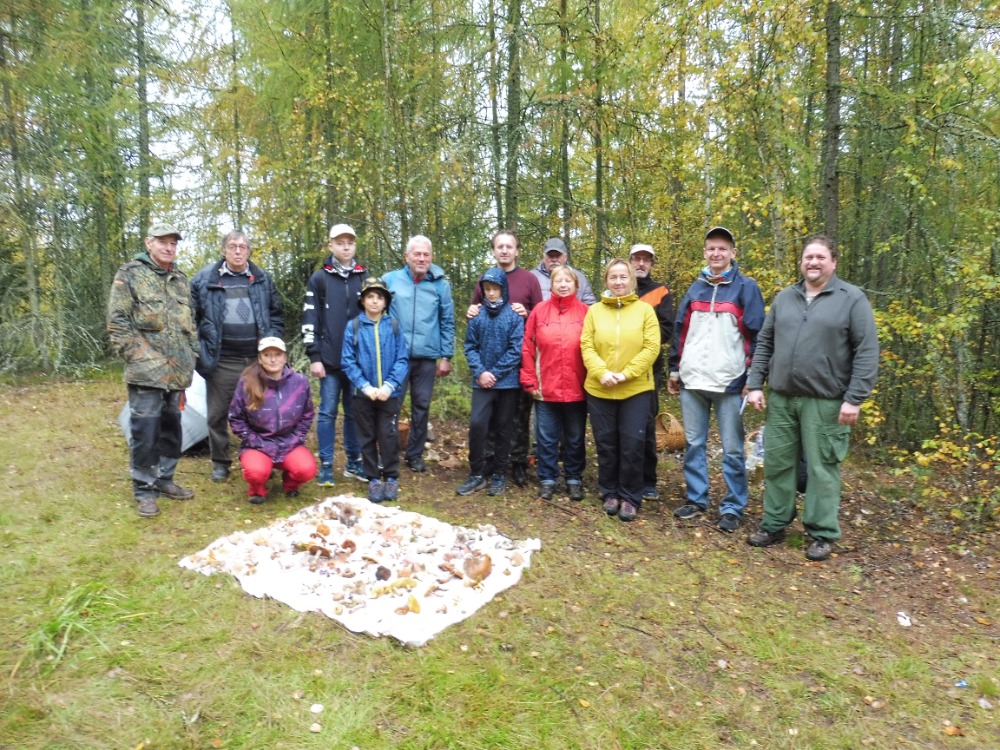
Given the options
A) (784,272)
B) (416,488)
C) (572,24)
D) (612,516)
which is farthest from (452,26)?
(612,516)

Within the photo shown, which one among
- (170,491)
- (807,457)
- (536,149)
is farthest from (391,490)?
(536,149)

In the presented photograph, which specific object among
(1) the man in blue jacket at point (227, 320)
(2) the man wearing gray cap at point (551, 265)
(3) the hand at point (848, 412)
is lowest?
(3) the hand at point (848, 412)

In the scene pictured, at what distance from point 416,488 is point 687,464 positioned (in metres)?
2.21

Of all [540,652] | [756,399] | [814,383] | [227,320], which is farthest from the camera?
[227,320]

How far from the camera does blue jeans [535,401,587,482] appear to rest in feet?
17.1

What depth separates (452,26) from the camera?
6992 millimetres

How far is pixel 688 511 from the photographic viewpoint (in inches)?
197

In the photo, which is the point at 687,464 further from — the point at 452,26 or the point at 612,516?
the point at 452,26

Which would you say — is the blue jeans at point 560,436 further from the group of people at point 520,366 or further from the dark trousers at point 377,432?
the dark trousers at point 377,432

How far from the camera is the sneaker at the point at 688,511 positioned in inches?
195

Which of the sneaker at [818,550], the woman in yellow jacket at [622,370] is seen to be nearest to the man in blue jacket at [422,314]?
the woman in yellow jacket at [622,370]

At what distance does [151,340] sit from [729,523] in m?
4.36

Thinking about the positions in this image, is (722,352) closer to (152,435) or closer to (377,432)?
(377,432)

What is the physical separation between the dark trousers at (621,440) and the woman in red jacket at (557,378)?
0.19m
